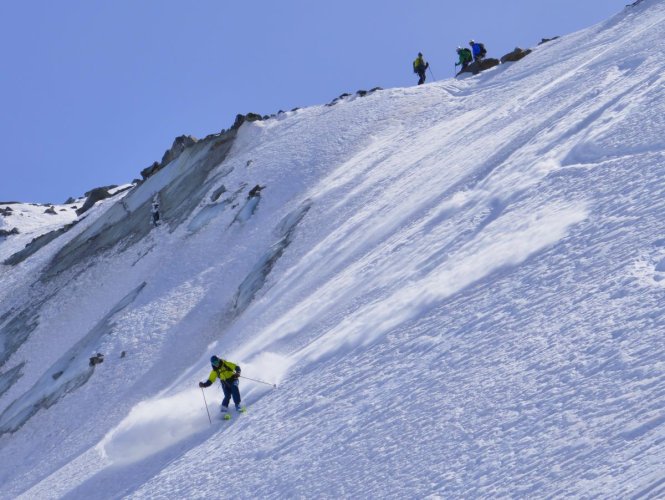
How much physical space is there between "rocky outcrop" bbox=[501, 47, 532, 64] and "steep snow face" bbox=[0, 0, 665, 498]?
2.88 ft

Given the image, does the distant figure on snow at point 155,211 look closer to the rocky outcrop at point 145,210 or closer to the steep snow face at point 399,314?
the rocky outcrop at point 145,210

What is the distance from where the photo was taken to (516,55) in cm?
3653

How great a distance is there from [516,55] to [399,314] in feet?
79.6

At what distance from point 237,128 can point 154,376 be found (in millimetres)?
20064

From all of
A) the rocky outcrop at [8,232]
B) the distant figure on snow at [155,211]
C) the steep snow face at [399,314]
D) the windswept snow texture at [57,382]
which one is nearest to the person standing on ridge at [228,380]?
the steep snow face at [399,314]

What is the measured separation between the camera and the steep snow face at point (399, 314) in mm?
10328

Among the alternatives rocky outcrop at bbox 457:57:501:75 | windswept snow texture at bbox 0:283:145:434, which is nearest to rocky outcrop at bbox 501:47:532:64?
rocky outcrop at bbox 457:57:501:75

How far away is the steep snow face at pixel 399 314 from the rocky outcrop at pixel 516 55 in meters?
0.88

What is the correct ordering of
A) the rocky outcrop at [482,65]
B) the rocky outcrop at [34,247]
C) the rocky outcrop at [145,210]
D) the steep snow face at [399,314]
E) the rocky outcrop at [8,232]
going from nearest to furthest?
the steep snow face at [399,314] < the rocky outcrop at [145,210] < the rocky outcrop at [482,65] < the rocky outcrop at [34,247] < the rocky outcrop at [8,232]

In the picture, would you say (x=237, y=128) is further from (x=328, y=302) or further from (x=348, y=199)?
(x=328, y=302)

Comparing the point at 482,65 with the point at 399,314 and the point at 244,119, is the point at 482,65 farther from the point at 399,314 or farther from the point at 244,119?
the point at 399,314

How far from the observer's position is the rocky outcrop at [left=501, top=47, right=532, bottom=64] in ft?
119

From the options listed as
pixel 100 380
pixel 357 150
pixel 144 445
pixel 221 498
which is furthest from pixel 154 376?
pixel 357 150

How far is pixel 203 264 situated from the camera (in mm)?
→ 28812
